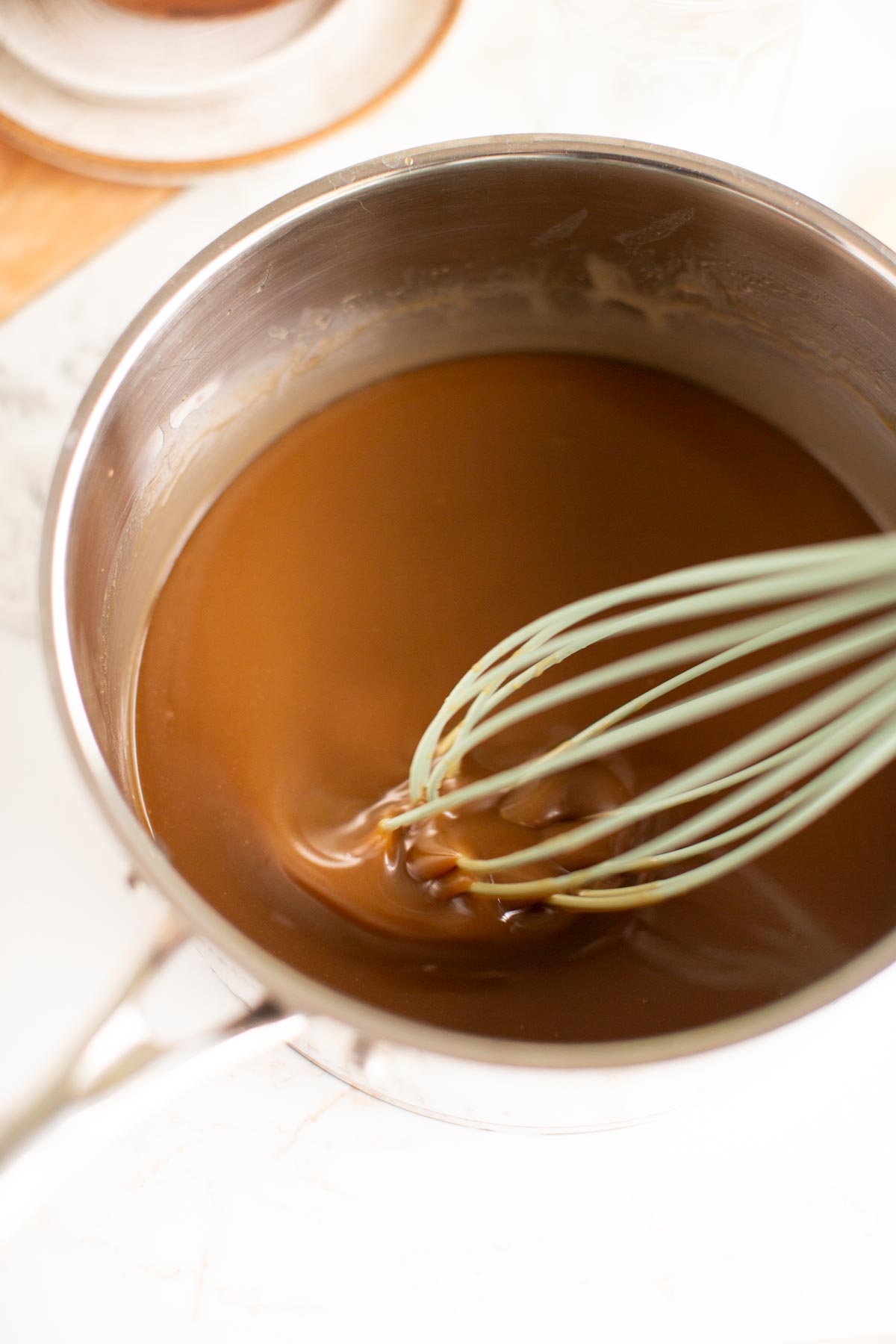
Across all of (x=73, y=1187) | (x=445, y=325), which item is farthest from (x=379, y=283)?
(x=73, y=1187)

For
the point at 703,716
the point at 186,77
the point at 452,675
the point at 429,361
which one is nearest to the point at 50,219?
the point at 186,77

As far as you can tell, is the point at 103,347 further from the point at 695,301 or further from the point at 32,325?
the point at 695,301

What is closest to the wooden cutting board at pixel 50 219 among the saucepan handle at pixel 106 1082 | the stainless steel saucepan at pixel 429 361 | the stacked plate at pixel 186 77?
the stacked plate at pixel 186 77

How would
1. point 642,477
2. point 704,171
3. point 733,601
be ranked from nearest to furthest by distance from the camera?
1. point 733,601
2. point 704,171
3. point 642,477

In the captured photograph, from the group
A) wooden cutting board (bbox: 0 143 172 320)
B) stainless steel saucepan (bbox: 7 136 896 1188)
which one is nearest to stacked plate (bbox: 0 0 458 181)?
wooden cutting board (bbox: 0 143 172 320)

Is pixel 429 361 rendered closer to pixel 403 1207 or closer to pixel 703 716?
pixel 703 716

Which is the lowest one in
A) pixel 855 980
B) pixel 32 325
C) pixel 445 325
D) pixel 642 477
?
pixel 855 980
